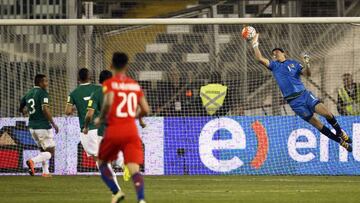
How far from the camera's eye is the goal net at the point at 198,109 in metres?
24.3

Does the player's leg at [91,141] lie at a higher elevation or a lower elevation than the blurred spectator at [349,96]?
lower

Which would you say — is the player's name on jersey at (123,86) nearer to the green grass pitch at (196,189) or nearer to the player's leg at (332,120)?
the green grass pitch at (196,189)

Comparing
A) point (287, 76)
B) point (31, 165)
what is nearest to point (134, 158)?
point (287, 76)

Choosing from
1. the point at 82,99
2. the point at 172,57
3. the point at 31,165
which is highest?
the point at 172,57

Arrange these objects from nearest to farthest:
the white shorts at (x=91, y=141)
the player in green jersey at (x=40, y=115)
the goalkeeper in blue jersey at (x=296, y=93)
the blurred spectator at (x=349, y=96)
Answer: the white shorts at (x=91, y=141) → the goalkeeper in blue jersey at (x=296, y=93) → the player in green jersey at (x=40, y=115) → the blurred spectator at (x=349, y=96)

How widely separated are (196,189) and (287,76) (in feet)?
11.9

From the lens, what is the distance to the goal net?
Result: 24.3m

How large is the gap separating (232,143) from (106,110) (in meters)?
11.5

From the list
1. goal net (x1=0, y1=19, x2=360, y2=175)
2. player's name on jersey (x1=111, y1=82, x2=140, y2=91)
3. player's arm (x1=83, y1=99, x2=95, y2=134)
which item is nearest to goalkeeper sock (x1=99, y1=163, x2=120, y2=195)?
player's name on jersey (x1=111, y1=82, x2=140, y2=91)

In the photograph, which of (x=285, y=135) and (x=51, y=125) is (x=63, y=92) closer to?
(x=51, y=125)

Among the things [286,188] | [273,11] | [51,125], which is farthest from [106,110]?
[273,11]

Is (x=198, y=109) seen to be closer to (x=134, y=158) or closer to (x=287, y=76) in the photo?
(x=287, y=76)

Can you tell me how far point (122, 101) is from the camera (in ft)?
43.1

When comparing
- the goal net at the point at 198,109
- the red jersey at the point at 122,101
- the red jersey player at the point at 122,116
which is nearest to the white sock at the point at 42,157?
the goal net at the point at 198,109
